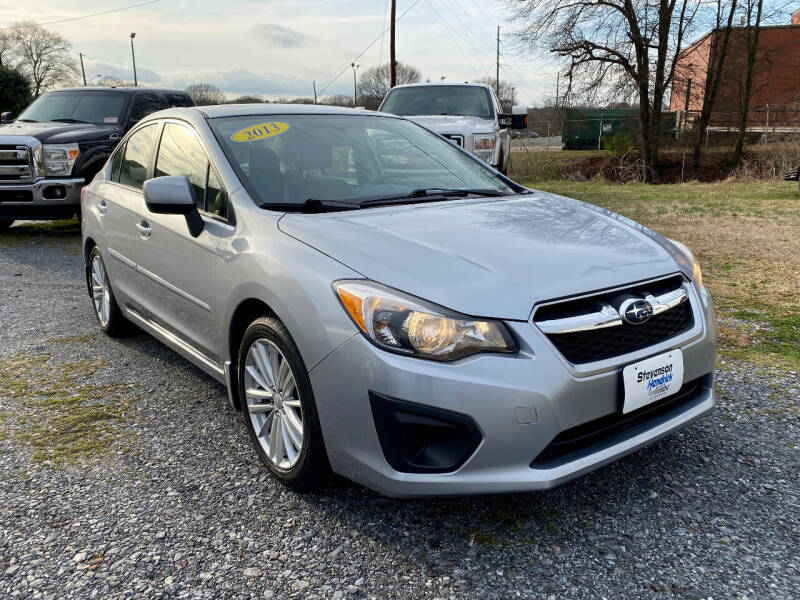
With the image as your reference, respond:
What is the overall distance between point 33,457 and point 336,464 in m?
1.63

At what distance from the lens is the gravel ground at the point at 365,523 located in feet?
7.17

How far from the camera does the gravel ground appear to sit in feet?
7.17

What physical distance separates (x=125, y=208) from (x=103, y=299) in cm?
102

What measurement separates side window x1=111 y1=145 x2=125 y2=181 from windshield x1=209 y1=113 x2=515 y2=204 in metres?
1.37

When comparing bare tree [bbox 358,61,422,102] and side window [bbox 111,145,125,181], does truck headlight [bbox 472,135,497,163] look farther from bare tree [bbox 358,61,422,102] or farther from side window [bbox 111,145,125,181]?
bare tree [bbox 358,61,422,102]

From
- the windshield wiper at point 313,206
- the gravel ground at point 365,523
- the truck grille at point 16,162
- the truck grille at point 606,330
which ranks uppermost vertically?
the truck grille at point 16,162

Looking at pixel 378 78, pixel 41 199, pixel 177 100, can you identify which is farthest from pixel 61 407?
pixel 378 78

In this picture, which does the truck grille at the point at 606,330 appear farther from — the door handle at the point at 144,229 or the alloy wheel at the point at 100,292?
the alloy wheel at the point at 100,292

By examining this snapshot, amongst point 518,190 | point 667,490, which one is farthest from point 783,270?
point 667,490

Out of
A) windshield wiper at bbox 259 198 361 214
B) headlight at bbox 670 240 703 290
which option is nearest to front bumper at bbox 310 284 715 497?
headlight at bbox 670 240 703 290

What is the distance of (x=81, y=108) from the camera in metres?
9.81

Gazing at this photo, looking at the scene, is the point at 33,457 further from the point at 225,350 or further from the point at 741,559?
the point at 741,559

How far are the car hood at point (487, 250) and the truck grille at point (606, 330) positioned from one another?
0.15 ft

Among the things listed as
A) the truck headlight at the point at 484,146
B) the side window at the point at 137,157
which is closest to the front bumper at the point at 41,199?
the side window at the point at 137,157
